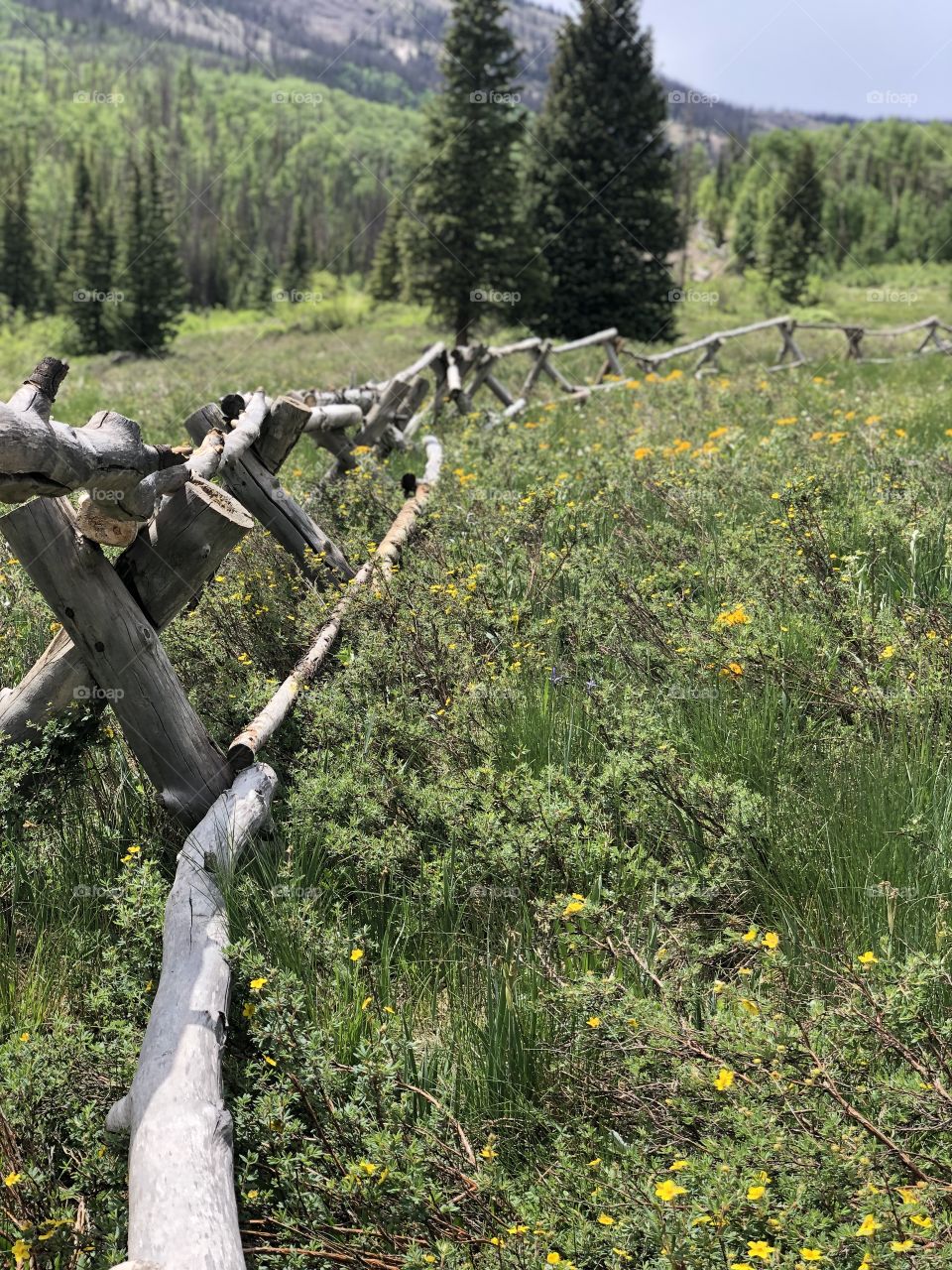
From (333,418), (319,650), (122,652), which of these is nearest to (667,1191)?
(122,652)

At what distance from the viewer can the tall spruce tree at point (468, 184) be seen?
29.6m

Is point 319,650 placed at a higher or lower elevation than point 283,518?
lower

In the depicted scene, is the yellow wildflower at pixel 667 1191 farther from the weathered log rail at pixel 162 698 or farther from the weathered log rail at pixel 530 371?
the weathered log rail at pixel 530 371

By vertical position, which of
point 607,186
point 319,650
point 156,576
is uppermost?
point 607,186

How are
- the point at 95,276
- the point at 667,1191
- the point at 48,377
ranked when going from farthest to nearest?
the point at 95,276 < the point at 48,377 < the point at 667,1191

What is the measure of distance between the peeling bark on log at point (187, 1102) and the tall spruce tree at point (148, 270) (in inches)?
2201

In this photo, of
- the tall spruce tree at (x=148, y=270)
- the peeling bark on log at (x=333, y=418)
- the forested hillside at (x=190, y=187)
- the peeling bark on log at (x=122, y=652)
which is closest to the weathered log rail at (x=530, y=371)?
the peeling bark on log at (x=333, y=418)

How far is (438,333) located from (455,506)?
36.1 m

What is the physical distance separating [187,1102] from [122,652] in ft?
5.82

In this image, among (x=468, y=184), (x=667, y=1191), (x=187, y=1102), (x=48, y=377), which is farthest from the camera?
(x=468, y=184)

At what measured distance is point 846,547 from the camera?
556cm

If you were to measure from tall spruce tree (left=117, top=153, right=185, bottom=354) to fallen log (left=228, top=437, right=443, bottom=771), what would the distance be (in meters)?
52.5

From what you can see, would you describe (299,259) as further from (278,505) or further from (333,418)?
(278,505)

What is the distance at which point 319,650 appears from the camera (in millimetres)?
4844
